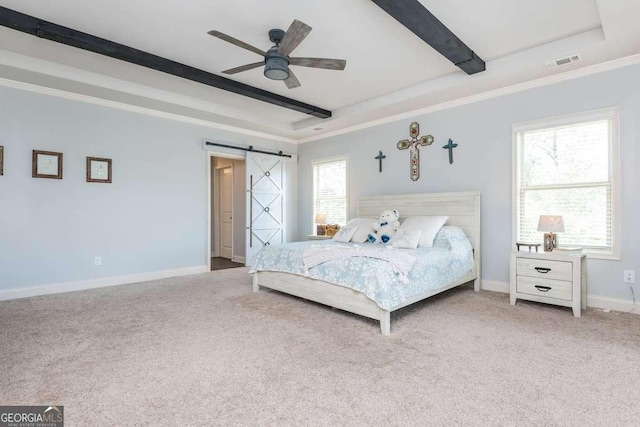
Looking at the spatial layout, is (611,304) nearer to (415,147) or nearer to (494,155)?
(494,155)

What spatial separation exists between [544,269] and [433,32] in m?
2.52

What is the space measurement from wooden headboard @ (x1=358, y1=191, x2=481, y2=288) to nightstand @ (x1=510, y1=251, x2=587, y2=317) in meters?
0.71

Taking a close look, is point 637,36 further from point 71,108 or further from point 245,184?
point 71,108

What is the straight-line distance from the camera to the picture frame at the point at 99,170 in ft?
14.6

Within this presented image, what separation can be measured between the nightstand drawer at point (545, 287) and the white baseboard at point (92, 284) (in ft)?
15.0

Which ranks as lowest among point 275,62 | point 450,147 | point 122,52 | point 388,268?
point 388,268

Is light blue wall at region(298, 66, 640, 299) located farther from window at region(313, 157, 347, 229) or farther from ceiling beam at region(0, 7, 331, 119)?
ceiling beam at region(0, 7, 331, 119)

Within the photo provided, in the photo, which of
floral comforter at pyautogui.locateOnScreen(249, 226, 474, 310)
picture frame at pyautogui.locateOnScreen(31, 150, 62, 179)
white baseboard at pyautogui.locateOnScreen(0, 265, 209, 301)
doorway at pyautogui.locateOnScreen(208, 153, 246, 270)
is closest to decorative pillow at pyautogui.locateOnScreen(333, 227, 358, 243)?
floral comforter at pyautogui.locateOnScreen(249, 226, 474, 310)

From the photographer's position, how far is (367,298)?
2.92m

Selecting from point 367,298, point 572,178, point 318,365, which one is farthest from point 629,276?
point 318,365

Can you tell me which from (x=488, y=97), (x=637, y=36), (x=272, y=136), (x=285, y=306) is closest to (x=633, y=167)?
(x=637, y=36)

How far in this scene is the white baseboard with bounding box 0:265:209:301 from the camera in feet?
13.0

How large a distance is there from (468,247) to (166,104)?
4455mm

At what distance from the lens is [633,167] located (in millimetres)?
3318
